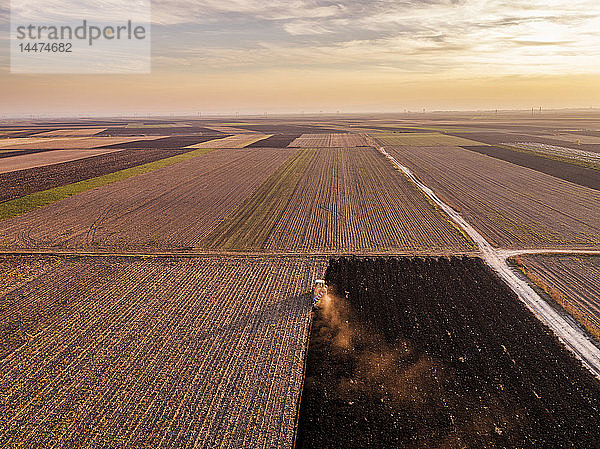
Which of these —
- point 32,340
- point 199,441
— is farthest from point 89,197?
point 199,441

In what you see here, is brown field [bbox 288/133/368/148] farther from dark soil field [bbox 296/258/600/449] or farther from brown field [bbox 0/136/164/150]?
dark soil field [bbox 296/258/600/449]

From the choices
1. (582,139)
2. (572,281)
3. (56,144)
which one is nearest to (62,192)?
(572,281)

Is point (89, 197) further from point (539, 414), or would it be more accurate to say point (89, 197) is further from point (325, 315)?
point (539, 414)

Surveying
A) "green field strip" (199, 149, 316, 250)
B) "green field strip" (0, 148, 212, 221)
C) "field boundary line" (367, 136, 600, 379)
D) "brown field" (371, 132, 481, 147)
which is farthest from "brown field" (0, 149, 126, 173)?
"brown field" (371, 132, 481, 147)

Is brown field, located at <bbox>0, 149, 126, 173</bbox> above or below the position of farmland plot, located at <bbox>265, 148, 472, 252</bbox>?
above

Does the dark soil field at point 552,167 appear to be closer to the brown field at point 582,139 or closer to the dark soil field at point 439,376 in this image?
the brown field at point 582,139
